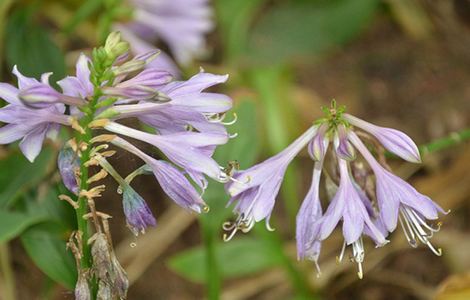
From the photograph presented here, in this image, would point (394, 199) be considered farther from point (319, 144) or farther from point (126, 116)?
point (126, 116)

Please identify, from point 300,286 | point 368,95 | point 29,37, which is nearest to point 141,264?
point 300,286

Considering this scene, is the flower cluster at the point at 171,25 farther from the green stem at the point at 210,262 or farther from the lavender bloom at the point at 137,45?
the green stem at the point at 210,262

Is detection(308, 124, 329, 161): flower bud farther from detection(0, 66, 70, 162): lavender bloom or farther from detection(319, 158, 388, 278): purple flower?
detection(0, 66, 70, 162): lavender bloom

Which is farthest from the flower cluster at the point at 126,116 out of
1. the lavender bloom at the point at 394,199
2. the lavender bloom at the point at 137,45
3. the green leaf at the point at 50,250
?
the lavender bloom at the point at 137,45

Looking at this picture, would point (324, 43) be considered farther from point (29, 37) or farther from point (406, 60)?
point (29, 37)

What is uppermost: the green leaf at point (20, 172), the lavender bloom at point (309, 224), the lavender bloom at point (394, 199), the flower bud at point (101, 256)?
the lavender bloom at point (394, 199)

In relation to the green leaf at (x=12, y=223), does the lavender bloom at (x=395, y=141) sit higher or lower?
higher
